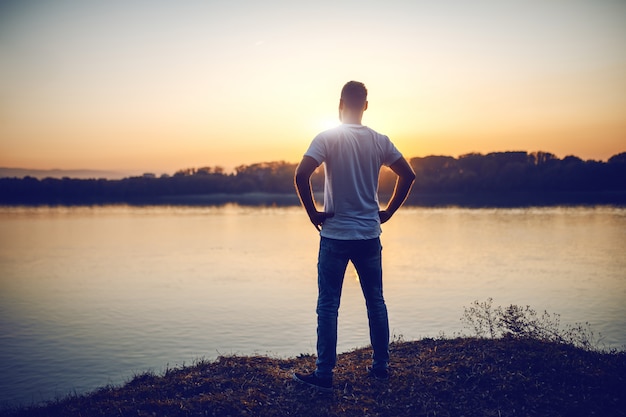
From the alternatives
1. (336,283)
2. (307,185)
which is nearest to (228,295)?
(336,283)

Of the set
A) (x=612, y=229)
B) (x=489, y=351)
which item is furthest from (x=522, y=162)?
(x=489, y=351)

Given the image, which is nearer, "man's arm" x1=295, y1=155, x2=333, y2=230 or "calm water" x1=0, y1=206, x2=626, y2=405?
"man's arm" x1=295, y1=155, x2=333, y2=230

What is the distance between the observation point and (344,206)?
5.03 m

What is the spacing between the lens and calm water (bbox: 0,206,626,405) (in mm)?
10281

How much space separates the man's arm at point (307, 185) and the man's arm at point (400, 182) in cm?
75

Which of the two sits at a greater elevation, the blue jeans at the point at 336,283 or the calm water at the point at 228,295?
the blue jeans at the point at 336,283

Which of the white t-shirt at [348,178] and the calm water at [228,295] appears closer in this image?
the white t-shirt at [348,178]

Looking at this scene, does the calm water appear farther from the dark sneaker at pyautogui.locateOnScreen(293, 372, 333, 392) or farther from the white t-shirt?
the white t-shirt

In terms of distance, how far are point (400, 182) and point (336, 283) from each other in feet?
4.37

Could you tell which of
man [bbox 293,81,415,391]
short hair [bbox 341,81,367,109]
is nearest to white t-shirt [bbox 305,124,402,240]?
man [bbox 293,81,415,391]

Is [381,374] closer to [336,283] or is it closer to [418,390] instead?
[418,390]

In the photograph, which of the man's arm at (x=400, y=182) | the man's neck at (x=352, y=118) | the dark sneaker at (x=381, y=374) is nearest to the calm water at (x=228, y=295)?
the dark sneaker at (x=381, y=374)

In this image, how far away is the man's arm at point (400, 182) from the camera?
5355 mm

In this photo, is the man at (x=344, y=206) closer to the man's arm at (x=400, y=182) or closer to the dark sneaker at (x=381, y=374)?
the man's arm at (x=400, y=182)
